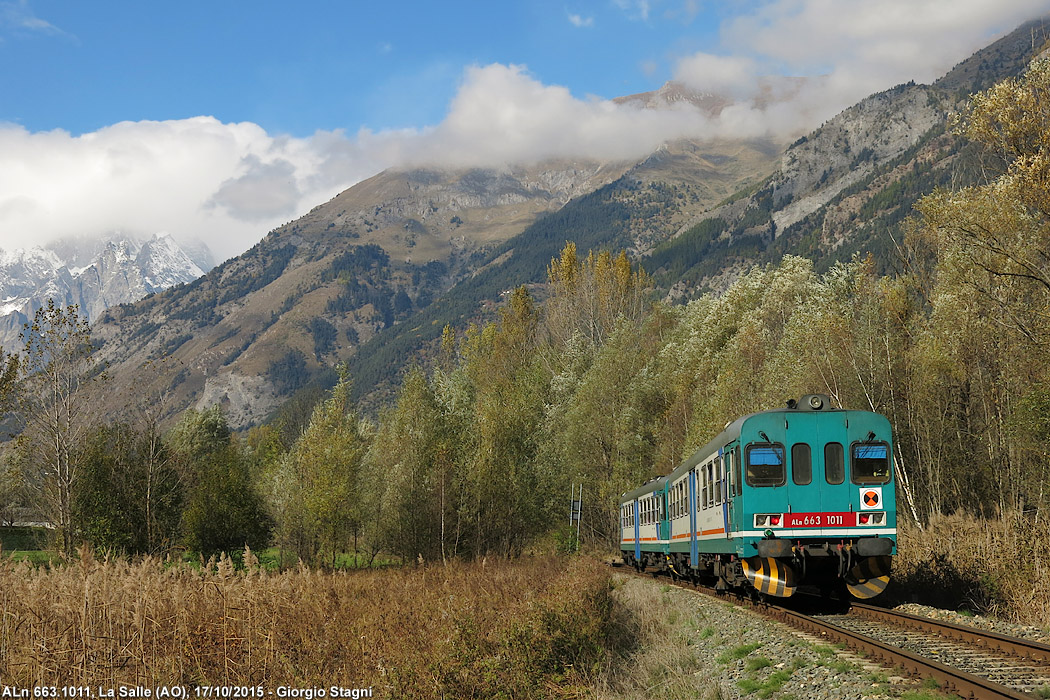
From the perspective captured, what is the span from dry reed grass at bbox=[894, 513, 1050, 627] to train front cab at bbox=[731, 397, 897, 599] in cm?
231

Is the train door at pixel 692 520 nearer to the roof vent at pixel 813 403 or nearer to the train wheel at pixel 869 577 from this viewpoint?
the roof vent at pixel 813 403

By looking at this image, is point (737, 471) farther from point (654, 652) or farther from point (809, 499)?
point (654, 652)

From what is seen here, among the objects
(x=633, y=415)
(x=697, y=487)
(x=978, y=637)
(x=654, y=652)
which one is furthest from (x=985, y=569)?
(x=633, y=415)

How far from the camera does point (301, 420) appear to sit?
15912 centimetres

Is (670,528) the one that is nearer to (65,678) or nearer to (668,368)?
(65,678)

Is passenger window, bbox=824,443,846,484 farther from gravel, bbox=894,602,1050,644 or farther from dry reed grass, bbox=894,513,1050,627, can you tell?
dry reed grass, bbox=894,513,1050,627

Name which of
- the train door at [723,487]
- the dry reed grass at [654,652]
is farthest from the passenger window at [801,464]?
the dry reed grass at [654,652]

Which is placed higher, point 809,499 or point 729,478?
point 729,478

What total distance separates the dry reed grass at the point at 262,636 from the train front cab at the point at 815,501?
199 inches

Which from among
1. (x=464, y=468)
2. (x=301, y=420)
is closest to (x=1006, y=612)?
(x=464, y=468)

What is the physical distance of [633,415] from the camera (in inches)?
2076

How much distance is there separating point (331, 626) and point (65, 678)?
12.1 feet

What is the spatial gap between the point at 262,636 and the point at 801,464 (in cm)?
1173

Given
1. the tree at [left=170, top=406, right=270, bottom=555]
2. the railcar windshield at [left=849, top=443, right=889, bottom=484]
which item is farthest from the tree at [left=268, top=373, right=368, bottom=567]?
the railcar windshield at [left=849, top=443, right=889, bottom=484]
